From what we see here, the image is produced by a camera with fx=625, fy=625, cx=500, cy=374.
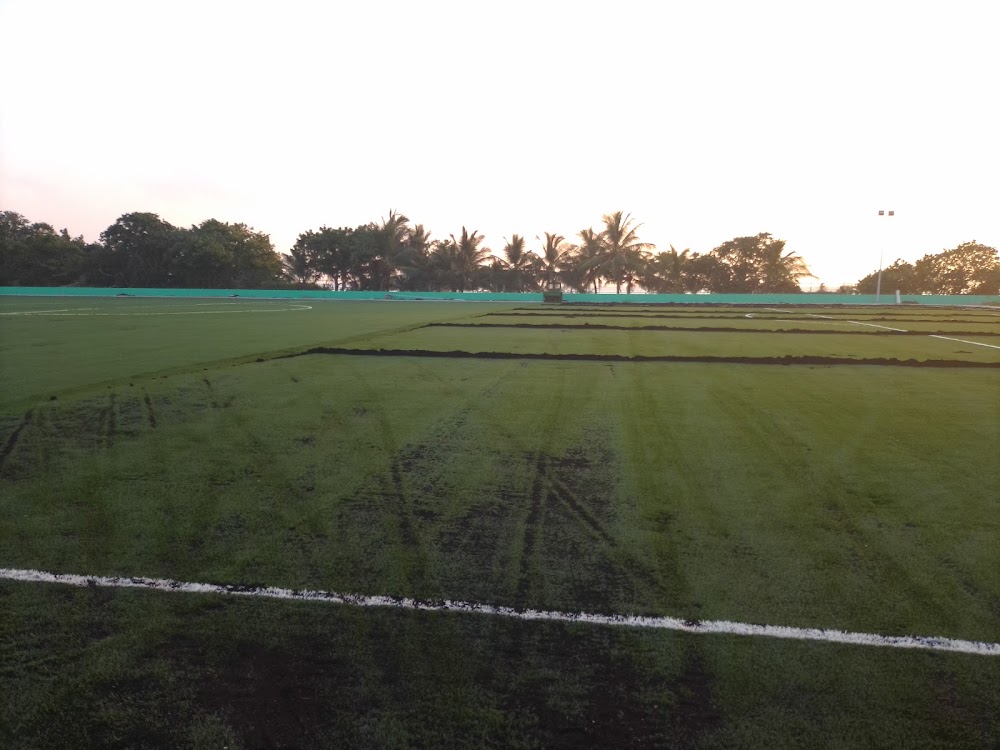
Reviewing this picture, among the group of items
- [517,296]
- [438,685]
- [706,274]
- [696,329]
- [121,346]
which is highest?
[706,274]

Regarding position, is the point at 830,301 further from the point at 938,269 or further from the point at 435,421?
the point at 435,421

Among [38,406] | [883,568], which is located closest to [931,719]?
[883,568]

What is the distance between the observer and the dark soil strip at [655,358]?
870cm

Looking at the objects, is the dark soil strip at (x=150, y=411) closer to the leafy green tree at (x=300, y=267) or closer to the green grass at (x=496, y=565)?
the green grass at (x=496, y=565)

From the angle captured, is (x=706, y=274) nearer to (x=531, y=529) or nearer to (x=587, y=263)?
(x=587, y=263)

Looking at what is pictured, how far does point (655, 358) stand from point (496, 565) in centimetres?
723

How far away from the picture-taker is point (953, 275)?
45375 millimetres

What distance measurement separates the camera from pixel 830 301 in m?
39.6

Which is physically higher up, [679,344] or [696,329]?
[696,329]

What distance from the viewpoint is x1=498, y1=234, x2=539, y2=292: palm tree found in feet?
157

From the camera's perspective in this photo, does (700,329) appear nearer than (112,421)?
No

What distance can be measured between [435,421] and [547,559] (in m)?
2.63

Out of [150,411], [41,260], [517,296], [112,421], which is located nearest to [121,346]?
[150,411]

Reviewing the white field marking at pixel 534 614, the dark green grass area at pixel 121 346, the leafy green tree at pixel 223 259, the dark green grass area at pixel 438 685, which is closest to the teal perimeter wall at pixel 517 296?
the leafy green tree at pixel 223 259
